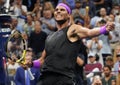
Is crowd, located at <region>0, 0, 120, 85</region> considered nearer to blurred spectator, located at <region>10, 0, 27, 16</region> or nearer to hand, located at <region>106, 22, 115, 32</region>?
blurred spectator, located at <region>10, 0, 27, 16</region>

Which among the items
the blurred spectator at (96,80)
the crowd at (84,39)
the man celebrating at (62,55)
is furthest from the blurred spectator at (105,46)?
the man celebrating at (62,55)

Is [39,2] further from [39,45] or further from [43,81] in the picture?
[43,81]

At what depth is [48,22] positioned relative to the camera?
16.7 metres

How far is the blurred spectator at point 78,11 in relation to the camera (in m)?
16.9

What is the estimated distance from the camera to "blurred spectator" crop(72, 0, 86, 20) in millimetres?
16875

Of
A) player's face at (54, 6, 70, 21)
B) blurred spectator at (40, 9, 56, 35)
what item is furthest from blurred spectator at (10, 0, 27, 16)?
player's face at (54, 6, 70, 21)

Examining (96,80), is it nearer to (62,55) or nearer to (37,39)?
(37,39)

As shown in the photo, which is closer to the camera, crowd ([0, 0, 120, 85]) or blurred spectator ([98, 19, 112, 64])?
crowd ([0, 0, 120, 85])

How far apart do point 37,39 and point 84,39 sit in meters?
1.30

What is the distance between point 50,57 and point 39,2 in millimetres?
9558

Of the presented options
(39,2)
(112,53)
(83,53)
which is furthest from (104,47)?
(83,53)

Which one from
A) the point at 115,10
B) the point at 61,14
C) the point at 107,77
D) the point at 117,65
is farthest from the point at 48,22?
the point at 61,14

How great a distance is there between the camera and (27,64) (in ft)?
30.3

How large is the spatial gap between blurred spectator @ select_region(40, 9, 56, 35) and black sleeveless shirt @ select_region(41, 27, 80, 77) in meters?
7.86
